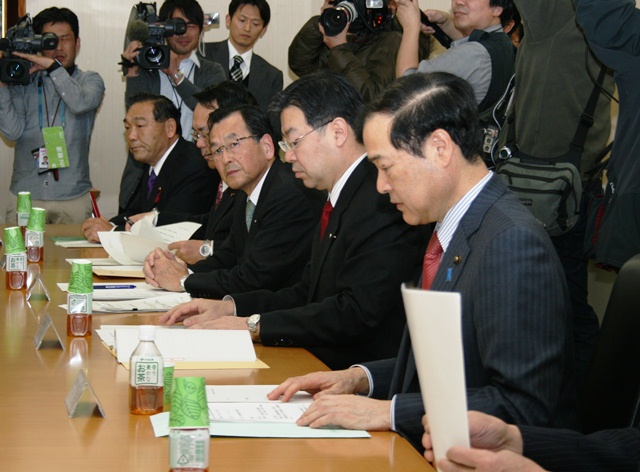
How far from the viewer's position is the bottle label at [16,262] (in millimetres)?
3125

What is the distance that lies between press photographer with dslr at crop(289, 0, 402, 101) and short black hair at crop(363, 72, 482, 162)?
2078 mm

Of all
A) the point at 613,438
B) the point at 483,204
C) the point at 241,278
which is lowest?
the point at 241,278

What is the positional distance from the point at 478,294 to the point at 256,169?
74.4 inches

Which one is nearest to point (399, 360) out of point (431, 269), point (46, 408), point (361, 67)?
point (431, 269)

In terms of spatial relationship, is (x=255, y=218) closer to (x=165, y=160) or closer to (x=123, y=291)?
(x=123, y=291)

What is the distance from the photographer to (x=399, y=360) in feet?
6.39

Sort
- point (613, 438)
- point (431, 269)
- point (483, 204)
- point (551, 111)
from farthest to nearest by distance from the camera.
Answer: point (551, 111) → point (431, 269) → point (483, 204) → point (613, 438)

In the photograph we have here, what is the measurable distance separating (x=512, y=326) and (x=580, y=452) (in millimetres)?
236

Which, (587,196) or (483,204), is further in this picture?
(587,196)

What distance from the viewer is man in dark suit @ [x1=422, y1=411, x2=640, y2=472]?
1.45 m

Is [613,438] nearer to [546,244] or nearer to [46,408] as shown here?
[546,244]

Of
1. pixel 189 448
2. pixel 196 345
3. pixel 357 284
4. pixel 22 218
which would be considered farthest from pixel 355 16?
pixel 189 448

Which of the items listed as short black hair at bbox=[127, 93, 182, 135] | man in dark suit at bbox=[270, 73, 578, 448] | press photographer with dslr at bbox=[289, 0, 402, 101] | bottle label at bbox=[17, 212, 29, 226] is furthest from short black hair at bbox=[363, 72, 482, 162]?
short black hair at bbox=[127, 93, 182, 135]

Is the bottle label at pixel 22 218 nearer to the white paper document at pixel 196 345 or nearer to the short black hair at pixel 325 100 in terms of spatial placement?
the short black hair at pixel 325 100
